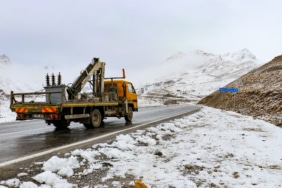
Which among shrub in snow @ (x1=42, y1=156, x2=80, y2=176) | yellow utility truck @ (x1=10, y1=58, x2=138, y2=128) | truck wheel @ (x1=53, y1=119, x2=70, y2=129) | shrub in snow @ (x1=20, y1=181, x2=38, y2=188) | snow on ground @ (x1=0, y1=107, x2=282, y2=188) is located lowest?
snow on ground @ (x1=0, y1=107, x2=282, y2=188)

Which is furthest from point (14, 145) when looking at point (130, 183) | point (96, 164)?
point (130, 183)

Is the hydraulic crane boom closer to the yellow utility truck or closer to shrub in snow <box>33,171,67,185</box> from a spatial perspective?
the yellow utility truck

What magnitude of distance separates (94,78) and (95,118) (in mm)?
2254

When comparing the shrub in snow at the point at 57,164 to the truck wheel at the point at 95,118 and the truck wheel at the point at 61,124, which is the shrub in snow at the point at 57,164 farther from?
the truck wheel at the point at 61,124

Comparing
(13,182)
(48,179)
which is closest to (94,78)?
(48,179)

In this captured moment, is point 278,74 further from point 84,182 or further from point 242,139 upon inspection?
point 84,182

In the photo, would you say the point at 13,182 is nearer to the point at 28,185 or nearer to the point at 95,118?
the point at 28,185

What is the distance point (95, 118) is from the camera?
13.1 metres

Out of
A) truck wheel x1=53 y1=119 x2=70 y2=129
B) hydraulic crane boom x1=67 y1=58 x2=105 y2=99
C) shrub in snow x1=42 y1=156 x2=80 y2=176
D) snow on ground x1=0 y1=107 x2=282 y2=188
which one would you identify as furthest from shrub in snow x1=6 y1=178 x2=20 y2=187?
truck wheel x1=53 y1=119 x2=70 y2=129

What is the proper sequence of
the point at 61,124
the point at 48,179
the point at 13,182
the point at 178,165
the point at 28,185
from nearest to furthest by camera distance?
1. the point at 28,185
2. the point at 13,182
3. the point at 48,179
4. the point at 178,165
5. the point at 61,124

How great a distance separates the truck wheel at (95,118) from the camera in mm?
12734

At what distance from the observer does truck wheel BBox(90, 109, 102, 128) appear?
12.7 m

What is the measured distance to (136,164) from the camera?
581 centimetres

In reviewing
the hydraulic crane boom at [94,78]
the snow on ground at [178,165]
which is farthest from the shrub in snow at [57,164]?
the hydraulic crane boom at [94,78]
